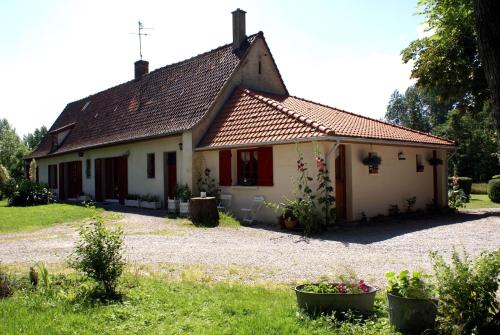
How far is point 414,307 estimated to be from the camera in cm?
420

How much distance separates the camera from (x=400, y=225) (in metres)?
13.5

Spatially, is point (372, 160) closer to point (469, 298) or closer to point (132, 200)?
point (469, 298)

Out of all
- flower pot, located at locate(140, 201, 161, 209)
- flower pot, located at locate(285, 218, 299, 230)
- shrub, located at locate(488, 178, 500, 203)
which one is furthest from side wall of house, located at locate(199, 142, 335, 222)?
shrub, located at locate(488, 178, 500, 203)

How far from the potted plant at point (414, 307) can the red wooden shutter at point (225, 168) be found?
37.0ft

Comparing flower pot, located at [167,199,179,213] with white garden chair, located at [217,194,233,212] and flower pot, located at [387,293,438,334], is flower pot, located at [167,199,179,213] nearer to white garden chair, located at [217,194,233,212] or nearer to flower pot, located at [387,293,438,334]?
white garden chair, located at [217,194,233,212]

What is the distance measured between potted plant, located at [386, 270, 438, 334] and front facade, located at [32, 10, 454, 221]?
8180mm

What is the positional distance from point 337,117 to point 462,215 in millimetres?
5920

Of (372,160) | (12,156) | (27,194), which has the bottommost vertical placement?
(27,194)

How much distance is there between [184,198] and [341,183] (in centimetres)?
559

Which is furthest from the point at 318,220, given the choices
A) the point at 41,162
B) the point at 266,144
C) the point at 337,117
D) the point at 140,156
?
the point at 41,162

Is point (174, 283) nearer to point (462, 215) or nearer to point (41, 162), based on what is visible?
point (462, 215)

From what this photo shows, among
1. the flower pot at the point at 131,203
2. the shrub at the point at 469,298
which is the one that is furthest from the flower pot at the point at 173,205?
the shrub at the point at 469,298

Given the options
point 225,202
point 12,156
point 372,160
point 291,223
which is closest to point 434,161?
point 372,160

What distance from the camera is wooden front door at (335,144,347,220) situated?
14.0 m
